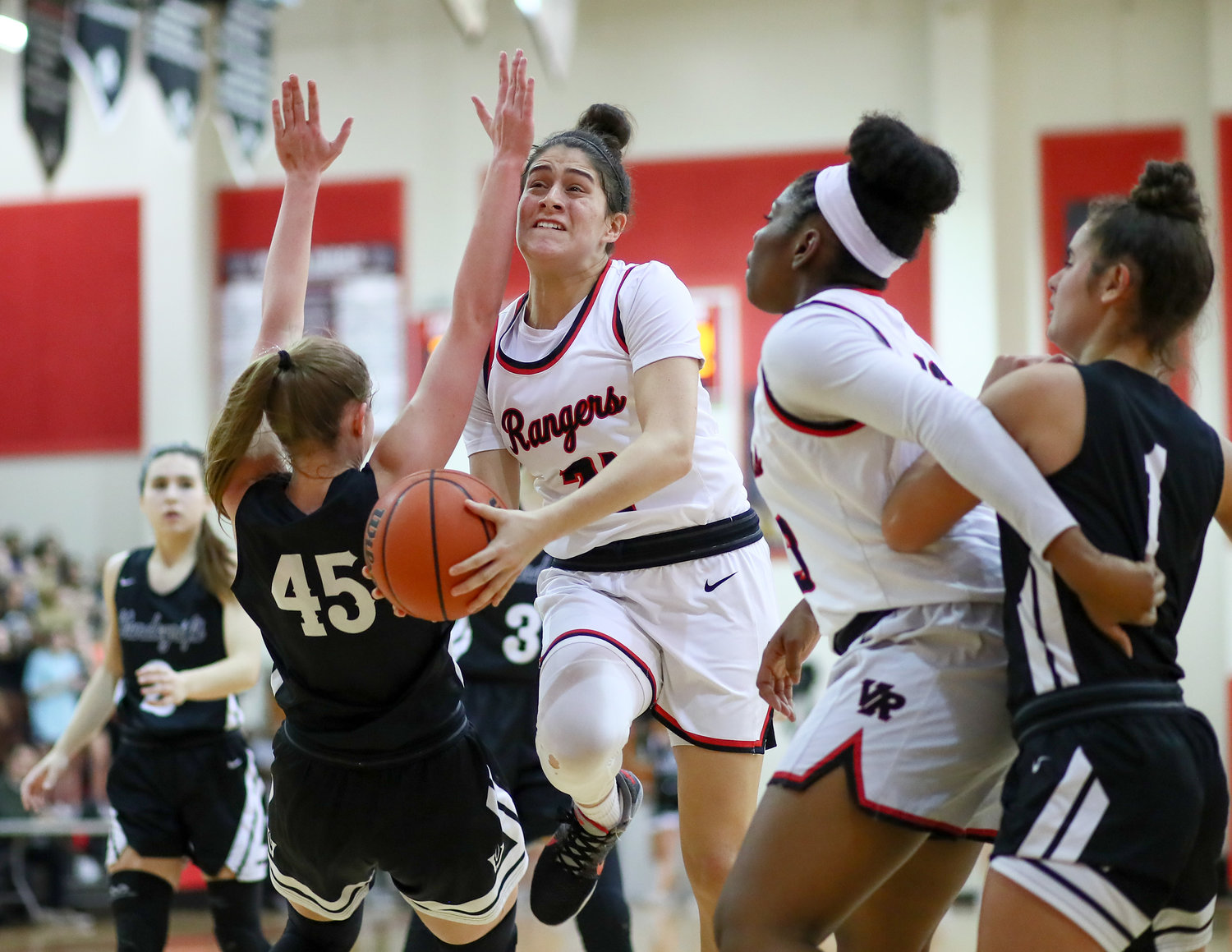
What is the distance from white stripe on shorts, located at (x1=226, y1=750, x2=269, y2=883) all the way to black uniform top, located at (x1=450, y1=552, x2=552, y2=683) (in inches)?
34.4

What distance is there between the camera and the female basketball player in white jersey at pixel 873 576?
7.34 feet

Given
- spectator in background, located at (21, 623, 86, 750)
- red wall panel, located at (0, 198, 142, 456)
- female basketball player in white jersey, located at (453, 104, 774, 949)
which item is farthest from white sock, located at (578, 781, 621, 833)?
red wall panel, located at (0, 198, 142, 456)

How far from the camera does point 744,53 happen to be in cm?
1152

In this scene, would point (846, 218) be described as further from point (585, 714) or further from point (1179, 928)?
point (1179, 928)

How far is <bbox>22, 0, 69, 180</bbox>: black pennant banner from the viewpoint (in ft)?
29.3

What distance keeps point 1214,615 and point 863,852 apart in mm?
9167

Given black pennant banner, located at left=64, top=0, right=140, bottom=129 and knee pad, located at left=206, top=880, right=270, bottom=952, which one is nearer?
knee pad, located at left=206, top=880, right=270, bottom=952

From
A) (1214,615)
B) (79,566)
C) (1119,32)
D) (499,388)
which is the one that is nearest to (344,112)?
(79,566)

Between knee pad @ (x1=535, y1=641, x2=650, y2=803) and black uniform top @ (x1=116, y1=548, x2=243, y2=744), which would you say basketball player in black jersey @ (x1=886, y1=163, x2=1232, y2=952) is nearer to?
knee pad @ (x1=535, y1=641, x2=650, y2=803)

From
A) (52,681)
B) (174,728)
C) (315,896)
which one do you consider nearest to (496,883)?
(315,896)

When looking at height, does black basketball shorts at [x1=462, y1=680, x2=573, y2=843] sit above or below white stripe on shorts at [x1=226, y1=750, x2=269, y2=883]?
above

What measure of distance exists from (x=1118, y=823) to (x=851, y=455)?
30.0 inches

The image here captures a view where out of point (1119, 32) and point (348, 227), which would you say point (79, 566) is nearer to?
point (348, 227)

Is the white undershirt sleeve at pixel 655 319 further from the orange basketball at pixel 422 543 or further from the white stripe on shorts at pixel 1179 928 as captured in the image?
the white stripe on shorts at pixel 1179 928
